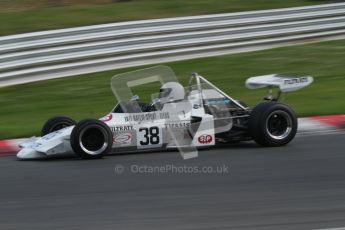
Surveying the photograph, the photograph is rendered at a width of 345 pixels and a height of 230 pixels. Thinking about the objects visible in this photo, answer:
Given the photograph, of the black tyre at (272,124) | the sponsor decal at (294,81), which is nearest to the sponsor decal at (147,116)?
the black tyre at (272,124)

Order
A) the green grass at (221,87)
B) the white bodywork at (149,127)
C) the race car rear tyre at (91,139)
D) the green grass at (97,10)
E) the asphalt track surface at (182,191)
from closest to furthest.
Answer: the asphalt track surface at (182,191), the race car rear tyre at (91,139), the white bodywork at (149,127), the green grass at (221,87), the green grass at (97,10)

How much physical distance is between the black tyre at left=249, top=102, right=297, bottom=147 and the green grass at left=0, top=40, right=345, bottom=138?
2171 mm

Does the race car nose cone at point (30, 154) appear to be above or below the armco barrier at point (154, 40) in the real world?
below

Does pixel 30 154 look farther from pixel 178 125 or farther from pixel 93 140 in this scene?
pixel 178 125

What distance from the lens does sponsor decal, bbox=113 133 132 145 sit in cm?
730

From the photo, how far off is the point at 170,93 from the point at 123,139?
0.68m

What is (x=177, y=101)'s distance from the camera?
24.5 feet

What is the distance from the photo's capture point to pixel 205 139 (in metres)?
7.53

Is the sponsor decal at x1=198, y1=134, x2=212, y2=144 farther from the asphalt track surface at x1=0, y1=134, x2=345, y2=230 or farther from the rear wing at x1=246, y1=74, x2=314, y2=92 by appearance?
the rear wing at x1=246, y1=74, x2=314, y2=92

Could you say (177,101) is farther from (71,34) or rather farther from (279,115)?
(71,34)

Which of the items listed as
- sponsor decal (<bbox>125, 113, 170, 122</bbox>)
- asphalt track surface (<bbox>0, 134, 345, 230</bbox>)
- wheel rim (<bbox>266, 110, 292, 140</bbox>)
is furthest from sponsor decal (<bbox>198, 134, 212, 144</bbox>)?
wheel rim (<bbox>266, 110, 292, 140</bbox>)

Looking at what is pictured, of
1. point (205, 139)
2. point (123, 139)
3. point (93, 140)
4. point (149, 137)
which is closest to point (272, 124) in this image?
point (205, 139)

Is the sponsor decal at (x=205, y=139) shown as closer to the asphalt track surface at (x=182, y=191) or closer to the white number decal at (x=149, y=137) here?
the asphalt track surface at (x=182, y=191)
